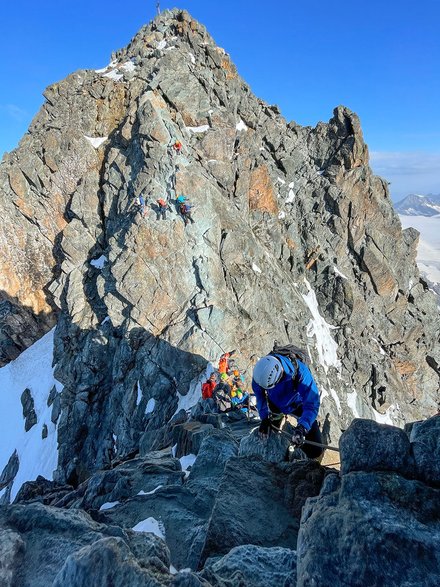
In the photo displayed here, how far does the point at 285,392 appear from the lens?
7.61m

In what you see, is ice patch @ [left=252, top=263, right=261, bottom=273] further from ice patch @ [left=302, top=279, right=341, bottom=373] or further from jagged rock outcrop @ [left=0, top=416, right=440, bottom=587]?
jagged rock outcrop @ [left=0, top=416, right=440, bottom=587]

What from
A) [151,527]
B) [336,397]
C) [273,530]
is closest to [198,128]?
[336,397]

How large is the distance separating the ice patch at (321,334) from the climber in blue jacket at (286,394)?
28.2 m

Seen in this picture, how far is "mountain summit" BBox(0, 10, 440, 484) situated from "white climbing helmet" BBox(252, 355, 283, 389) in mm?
11218

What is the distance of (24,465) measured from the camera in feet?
98.9

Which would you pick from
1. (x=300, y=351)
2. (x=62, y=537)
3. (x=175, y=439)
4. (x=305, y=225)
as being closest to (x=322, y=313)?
(x=305, y=225)

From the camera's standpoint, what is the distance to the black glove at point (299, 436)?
6.85 meters

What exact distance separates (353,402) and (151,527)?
33.4 meters

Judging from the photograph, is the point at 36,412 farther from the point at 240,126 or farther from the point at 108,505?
the point at 240,126

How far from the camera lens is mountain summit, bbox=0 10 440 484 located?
25.4 metres

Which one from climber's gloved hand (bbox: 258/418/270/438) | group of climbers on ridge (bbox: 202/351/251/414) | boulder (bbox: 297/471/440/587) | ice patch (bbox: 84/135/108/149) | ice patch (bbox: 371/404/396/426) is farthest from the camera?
ice patch (bbox: 371/404/396/426)

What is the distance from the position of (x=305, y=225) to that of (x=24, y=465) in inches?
1389

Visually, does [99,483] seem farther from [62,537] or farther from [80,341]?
[80,341]

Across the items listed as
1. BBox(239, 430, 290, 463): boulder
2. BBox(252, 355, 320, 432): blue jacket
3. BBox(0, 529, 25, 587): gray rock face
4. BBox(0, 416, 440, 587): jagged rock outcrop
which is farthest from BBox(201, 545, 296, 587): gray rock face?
BBox(252, 355, 320, 432): blue jacket
